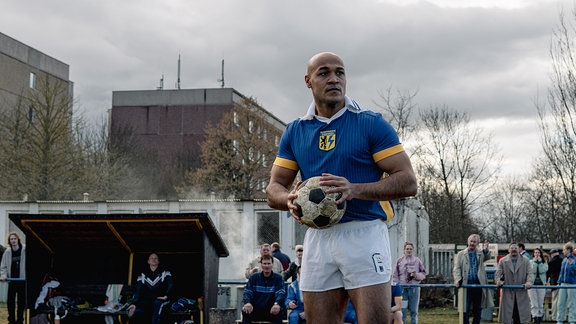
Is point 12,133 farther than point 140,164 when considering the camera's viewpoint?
No

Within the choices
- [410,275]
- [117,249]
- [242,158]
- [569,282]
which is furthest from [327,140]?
[242,158]

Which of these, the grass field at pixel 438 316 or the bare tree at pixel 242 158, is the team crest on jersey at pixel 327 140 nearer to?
the grass field at pixel 438 316

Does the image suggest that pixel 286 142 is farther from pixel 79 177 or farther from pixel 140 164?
pixel 140 164

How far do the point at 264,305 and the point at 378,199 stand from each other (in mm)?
8696

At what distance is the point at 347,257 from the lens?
4730mm

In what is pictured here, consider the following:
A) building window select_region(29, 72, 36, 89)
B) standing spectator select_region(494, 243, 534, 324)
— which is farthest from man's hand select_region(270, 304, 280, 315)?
building window select_region(29, 72, 36, 89)

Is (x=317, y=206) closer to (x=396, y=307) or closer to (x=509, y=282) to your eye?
(x=396, y=307)

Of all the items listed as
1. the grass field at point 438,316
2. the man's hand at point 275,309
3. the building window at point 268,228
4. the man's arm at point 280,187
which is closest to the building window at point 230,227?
the building window at point 268,228

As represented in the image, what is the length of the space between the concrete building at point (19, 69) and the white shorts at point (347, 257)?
48.3 metres

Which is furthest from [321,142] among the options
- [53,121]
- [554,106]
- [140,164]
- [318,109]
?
[140,164]

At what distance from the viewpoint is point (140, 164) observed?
60.6m

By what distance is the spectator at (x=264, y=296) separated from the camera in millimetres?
12953

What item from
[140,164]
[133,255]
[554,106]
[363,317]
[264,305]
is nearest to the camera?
[363,317]

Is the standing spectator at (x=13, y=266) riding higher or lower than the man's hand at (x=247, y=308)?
higher
